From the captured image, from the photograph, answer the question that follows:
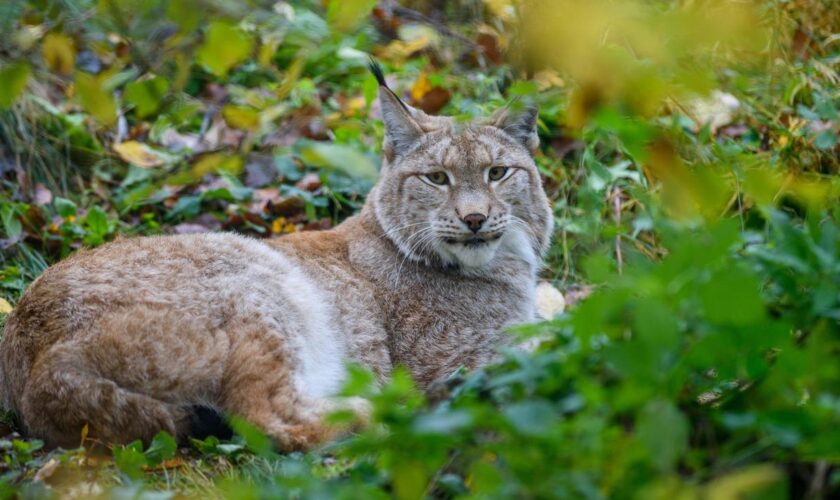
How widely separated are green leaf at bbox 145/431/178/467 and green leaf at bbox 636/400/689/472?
1.97 meters

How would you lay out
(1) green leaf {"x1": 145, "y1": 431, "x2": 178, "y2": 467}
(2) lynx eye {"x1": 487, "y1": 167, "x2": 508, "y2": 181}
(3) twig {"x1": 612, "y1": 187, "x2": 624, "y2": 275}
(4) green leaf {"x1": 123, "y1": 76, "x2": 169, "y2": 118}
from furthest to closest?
1. (3) twig {"x1": 612, "y1": 187, "x2": 624, "y2": 275}
2. (2) lynx eye {"x1": 487, "y1": 167, "x2": 508, "y2": 181}
3. (1) green leaf {"x1": 145, "y1": 431, "x2": 178, "y2": 467}
4. (4) green leaf {"x1": 123, "y1": 76, "x2": 169, "y2": 118}

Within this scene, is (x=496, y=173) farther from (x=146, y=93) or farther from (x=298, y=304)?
(x=146, y=93)

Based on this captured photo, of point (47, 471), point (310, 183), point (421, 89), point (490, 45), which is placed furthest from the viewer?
point (490, 45)

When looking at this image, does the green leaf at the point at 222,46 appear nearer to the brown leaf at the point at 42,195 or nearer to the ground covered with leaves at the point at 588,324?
the ground covered with leaves at the point at 588,324

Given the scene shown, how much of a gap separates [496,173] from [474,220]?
1.19 feet

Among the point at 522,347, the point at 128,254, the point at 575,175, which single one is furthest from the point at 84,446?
the point at 575,175

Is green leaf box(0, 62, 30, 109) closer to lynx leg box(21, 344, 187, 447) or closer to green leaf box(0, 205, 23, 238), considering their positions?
lynx leg box(21, 344, 187, 447)

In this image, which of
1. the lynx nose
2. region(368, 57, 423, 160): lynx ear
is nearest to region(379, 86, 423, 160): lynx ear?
region(368, 57, 423, 160): lynx ear

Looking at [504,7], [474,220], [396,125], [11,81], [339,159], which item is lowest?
[474,220]

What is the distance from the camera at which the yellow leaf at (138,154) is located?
6495mm

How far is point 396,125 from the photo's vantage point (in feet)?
16.3

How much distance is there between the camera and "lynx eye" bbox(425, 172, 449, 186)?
4.78 metres

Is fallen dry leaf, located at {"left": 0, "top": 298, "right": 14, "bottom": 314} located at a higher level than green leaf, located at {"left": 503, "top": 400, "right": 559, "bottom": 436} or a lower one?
lower

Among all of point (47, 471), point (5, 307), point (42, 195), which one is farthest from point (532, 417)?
point (42, 195)
